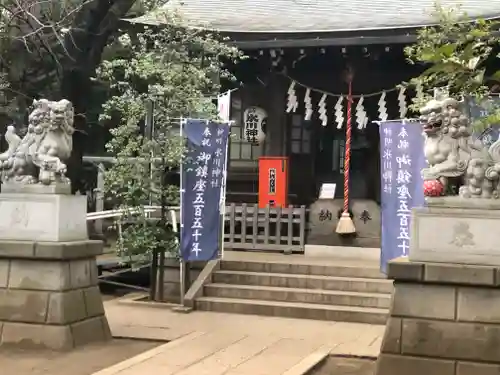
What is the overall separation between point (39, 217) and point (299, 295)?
4874mm

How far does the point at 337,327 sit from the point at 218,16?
357 inches

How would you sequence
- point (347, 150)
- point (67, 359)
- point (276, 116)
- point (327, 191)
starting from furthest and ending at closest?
point (276, 116) → point (327, 191) → point (347, 150) → point (67, 359)

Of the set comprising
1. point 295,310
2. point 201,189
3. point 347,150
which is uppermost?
point 347,150

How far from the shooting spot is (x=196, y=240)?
11.6m

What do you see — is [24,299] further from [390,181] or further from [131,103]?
[390,181]

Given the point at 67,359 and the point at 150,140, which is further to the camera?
the point at 150,140

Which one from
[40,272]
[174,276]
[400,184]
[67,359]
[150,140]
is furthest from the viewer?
[174,276]

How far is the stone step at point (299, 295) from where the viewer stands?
11234mm

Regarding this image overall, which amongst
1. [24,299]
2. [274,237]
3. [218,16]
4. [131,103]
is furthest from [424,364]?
[218,16]

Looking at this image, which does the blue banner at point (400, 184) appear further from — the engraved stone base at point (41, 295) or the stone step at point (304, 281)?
the engraved stone base at point (41, 295)

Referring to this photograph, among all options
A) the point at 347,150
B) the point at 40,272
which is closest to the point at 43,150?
the point at 40,272

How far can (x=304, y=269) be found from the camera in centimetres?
1248

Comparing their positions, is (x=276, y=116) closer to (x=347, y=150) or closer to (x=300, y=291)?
(x=347, y=150)

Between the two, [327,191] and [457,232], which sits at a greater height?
[327,191]
